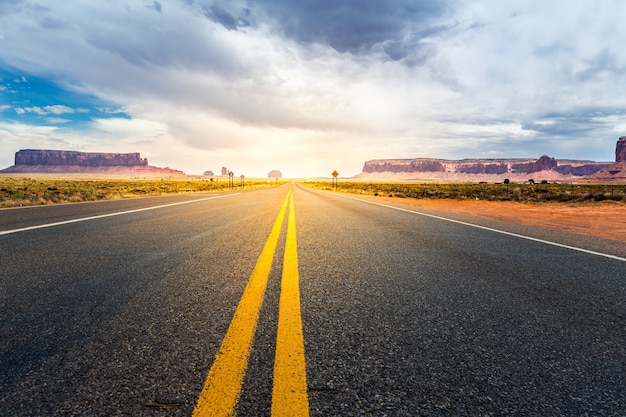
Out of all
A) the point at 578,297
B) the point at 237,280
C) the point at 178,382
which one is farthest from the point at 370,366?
the point at 578,297

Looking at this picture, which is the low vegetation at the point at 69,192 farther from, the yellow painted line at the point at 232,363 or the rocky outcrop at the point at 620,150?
the rocky outcrop at the point at 620,150

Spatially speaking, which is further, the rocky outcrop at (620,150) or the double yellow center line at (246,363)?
the rocky outcrop at (620,150)

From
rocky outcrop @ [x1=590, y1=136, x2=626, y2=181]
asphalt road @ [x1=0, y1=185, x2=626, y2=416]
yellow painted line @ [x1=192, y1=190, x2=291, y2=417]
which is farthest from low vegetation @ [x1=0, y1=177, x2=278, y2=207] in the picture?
rocky outcrop @ [x1=590, y1=136, x2=626, y2=181]

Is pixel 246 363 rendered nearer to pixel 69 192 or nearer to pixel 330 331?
pixel 330 331

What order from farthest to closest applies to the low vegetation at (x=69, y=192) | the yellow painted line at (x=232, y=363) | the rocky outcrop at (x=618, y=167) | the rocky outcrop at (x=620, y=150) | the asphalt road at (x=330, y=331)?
the rocky outcrop at (x=620, y=150) → the rocky outcrop at (x=618, y=167) → the low vegetation at (x=69, y=192) → the asphalt road at (x=330, y=331) → the yellow painted line at (x=232, y=363)

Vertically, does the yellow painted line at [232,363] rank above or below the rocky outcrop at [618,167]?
below

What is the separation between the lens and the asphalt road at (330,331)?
1.47 m

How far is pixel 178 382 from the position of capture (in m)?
1.56

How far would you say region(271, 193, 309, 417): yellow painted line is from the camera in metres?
1.37

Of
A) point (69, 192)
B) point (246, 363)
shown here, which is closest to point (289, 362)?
point (246, 363)

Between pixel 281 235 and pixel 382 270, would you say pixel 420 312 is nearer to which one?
pixel 382 270

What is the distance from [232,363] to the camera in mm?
1686

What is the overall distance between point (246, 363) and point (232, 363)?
73mm

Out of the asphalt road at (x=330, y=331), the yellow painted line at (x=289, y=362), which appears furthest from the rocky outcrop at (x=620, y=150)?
the yellow painted line at (x=289, y=362)
